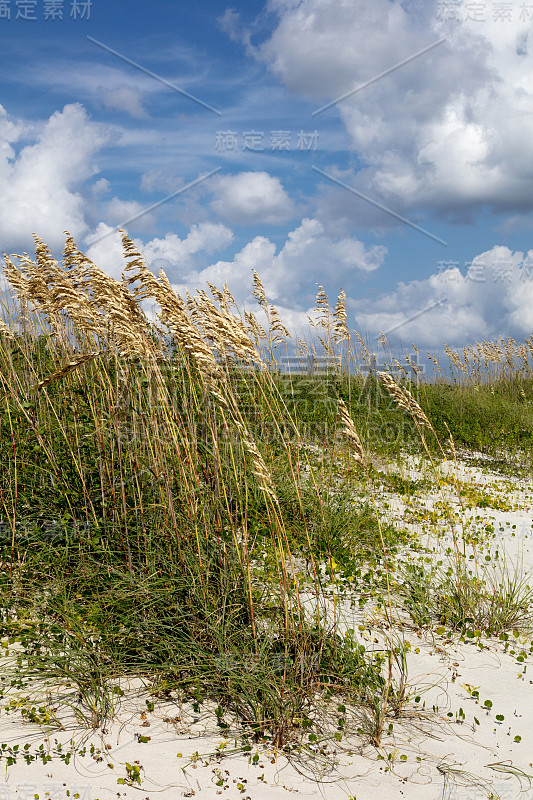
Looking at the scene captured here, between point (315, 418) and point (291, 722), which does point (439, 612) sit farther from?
point (315, 418)

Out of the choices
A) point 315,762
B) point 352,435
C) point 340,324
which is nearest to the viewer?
point 315,762

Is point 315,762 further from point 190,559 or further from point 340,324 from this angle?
point 340,324

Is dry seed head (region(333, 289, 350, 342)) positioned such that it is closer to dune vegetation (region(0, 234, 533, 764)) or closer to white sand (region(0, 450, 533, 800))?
dune vegetation (region(0, 234, 533, 764))

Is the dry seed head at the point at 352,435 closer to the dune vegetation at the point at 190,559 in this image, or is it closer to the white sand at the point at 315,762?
the dune vegetation at the point at 190,559

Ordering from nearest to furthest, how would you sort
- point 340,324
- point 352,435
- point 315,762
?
1. point 315,762
2. point 352,435
3. point 340,324

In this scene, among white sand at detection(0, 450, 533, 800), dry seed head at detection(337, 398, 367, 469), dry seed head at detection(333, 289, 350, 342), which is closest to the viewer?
white sand at detection(0, 450, 533, 800)

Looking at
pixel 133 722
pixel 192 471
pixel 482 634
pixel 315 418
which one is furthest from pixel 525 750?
pixel 315 418

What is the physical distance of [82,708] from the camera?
11.1 ft

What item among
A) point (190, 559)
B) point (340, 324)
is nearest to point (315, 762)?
point (190, 559)

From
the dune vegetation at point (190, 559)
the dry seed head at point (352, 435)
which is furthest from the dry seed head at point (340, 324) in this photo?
the dry seed head at point (352, 435)

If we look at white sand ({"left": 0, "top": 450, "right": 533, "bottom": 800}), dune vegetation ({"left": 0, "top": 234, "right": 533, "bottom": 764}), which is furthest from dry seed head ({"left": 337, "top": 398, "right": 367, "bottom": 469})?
white sand ({"left": 0, "top": 450, "right": 533, "bottom": 800})

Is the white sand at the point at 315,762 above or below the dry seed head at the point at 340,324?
below

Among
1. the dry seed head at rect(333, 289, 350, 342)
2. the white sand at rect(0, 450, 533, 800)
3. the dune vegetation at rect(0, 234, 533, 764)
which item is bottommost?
the white sand at rect(0, 450, 533, 800)

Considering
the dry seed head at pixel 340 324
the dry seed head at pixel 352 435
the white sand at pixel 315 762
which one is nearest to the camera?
the white sand at pixel 315 762
